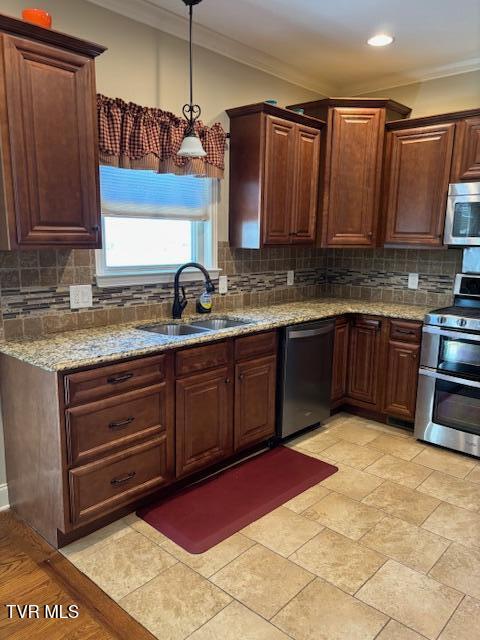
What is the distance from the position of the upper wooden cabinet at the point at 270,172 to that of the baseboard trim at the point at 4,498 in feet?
7.18

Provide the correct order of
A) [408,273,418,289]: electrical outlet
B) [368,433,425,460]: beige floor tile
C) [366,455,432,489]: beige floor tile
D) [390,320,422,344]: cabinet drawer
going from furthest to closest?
[408,273,418,289]: electrical outlet
[390,320,422,344]: cabinet drawer
[368,433,425,460]: beige floor tile
[366,455,432,489]: beige floor tile

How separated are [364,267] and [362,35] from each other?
188cm

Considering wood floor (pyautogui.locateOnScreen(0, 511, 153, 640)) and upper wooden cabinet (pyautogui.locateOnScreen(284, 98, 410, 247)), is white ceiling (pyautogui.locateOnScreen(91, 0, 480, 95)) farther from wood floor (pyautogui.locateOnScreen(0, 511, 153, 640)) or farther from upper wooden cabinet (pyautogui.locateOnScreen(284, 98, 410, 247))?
wood floor (pyautogui.locateOnScreen(0, 511, 153, 640))

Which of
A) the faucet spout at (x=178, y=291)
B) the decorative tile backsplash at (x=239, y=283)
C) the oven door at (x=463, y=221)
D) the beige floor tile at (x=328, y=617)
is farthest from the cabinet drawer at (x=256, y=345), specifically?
the oven door at (x=463, y=221)

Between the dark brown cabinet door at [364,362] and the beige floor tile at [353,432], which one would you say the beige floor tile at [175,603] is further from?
the dark brown cabinet door at [364,362]

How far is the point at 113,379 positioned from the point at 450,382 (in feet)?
7.63

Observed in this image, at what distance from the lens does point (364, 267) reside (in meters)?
4.38

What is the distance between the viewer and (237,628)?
1803 millimetres

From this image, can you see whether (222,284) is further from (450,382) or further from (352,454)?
(450,382)

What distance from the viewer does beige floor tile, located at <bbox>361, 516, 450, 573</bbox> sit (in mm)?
2214

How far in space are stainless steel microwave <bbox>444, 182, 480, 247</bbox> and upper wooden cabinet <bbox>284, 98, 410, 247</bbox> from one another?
1.91ft

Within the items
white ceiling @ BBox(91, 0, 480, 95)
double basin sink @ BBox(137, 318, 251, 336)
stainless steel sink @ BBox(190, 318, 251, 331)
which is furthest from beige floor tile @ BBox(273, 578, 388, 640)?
white ceiling @ BBox(91, 0, 480, 95)

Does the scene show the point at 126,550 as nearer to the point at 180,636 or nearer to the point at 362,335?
the point at 180,636

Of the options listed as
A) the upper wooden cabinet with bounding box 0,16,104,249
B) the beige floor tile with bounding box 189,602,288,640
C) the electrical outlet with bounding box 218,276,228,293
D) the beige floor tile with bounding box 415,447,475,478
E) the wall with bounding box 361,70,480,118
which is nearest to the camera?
the beige floor tile with bounding box 189,602,288,640
